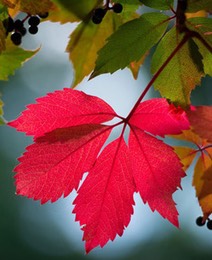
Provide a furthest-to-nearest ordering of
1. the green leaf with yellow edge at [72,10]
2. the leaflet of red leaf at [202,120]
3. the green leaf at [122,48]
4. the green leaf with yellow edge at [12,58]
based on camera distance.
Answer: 1. the green leaf with yellow edge at [12,58]
2. the green leaf with yellow edge at [72,10]
3. the green leaf at [122,48]
4. the leaflet of red leaf at [202,120]

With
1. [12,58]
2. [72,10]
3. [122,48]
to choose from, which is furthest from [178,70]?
[12,58]

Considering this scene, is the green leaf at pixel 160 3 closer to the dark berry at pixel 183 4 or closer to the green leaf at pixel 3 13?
the dark berry at pixel 183 4

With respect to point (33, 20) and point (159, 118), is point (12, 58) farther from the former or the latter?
point (159, 118)

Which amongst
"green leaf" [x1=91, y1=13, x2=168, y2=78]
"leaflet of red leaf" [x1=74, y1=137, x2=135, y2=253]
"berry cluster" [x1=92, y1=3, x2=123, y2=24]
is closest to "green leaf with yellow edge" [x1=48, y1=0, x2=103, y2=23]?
"berry cluster" [x1=92, y1=3, x2=123, y2=24]

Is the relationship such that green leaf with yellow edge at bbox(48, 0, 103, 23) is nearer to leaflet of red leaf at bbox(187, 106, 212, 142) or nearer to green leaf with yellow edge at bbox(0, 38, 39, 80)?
green leaf with yellow edge at bbox(0, 38, 39, 80)

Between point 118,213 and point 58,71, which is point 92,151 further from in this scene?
point 58,71

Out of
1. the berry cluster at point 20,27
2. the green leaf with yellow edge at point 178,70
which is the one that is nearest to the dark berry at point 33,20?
the berry cluster at point 20,27

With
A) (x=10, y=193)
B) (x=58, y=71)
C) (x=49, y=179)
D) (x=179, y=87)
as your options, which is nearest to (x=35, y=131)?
(x=49, y=179)
